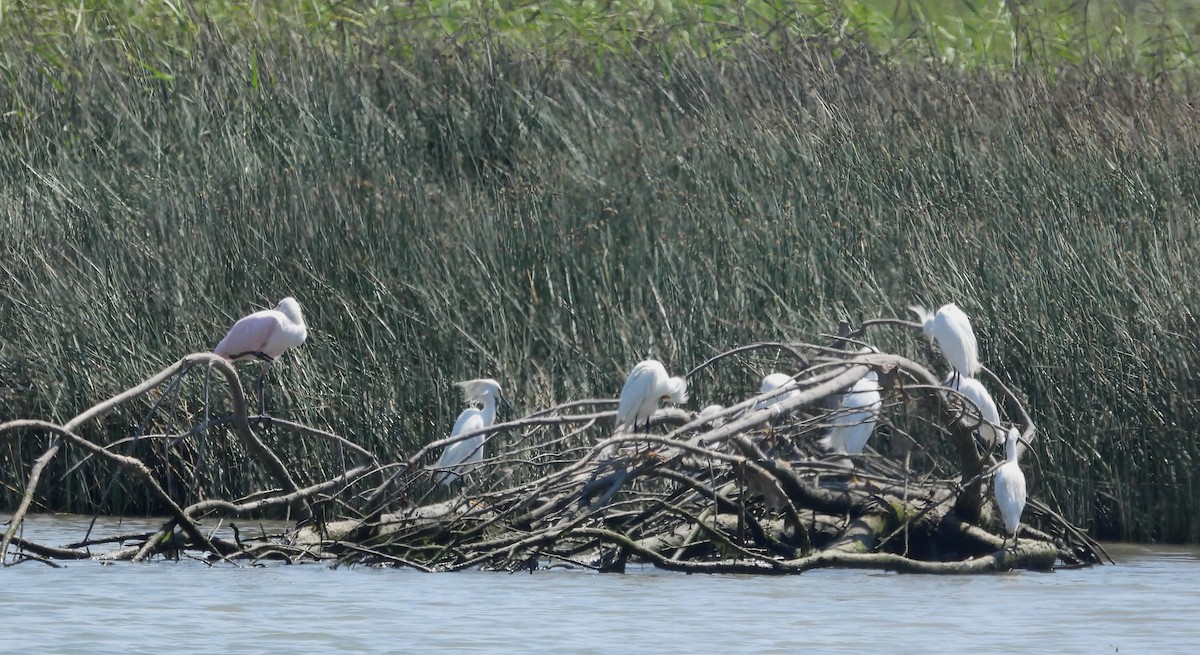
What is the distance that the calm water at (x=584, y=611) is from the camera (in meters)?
6.73

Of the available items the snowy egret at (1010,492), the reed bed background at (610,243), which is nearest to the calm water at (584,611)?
the snowy egret at (1010,492)

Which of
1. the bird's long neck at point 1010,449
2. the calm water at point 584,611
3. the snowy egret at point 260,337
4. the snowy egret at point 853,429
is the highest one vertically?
the snowy egret at point 260,337

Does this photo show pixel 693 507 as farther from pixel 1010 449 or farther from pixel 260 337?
pixel 260 337

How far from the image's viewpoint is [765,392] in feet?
26.5

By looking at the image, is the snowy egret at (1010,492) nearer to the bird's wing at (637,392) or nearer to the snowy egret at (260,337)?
the bird's wing at (637,392)

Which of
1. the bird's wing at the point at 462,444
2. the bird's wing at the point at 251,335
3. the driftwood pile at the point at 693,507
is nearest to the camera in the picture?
the driftwood pile at the point at 693,507

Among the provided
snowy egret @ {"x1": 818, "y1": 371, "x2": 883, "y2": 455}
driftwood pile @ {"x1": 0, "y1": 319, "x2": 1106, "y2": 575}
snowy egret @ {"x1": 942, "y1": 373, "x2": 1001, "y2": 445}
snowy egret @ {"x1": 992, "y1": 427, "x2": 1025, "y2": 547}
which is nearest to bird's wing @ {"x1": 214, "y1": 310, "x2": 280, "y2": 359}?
driftwood pile @ {"x1": 0, "y1": 319, "x2": 1106, "y2": 575}

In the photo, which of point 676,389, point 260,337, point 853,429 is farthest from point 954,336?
point 260,337

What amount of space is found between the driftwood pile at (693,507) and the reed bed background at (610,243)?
2.37 feet

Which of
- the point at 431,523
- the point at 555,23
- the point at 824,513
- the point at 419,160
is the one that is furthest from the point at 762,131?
the point at 555,23

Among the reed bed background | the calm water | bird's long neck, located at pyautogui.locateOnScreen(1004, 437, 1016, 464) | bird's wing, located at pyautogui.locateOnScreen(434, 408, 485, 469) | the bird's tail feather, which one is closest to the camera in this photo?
the calm water

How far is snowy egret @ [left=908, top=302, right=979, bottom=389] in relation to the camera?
27.6 feet

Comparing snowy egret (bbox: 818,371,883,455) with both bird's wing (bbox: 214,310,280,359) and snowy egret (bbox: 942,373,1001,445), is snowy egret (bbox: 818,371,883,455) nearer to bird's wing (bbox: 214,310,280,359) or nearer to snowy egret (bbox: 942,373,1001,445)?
snowy egret (bbox: 942,373,1001,445)

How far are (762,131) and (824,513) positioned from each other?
3.46 metres
